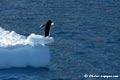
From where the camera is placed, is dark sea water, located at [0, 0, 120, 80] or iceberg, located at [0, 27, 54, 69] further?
dark sea water, located at [0, 0, 120, 80]

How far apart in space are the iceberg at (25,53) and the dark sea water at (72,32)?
1.11ft

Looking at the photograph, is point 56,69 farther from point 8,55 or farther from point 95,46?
point 95,46

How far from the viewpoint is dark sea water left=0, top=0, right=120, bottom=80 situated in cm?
3128

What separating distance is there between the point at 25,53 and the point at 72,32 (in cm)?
1051

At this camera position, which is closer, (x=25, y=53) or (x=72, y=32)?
(x=25, y=53)

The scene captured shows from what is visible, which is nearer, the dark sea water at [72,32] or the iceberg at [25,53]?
the iceberg at [25,53]

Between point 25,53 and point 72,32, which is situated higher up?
point 25,53

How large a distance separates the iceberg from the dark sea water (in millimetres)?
339

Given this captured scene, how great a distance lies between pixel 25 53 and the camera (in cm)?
3033

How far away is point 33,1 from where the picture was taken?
169 feet

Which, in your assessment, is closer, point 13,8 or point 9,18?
point 9,18

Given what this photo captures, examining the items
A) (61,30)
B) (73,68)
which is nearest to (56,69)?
(73,68)

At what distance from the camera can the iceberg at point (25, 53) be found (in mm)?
30078

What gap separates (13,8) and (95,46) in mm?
13491
